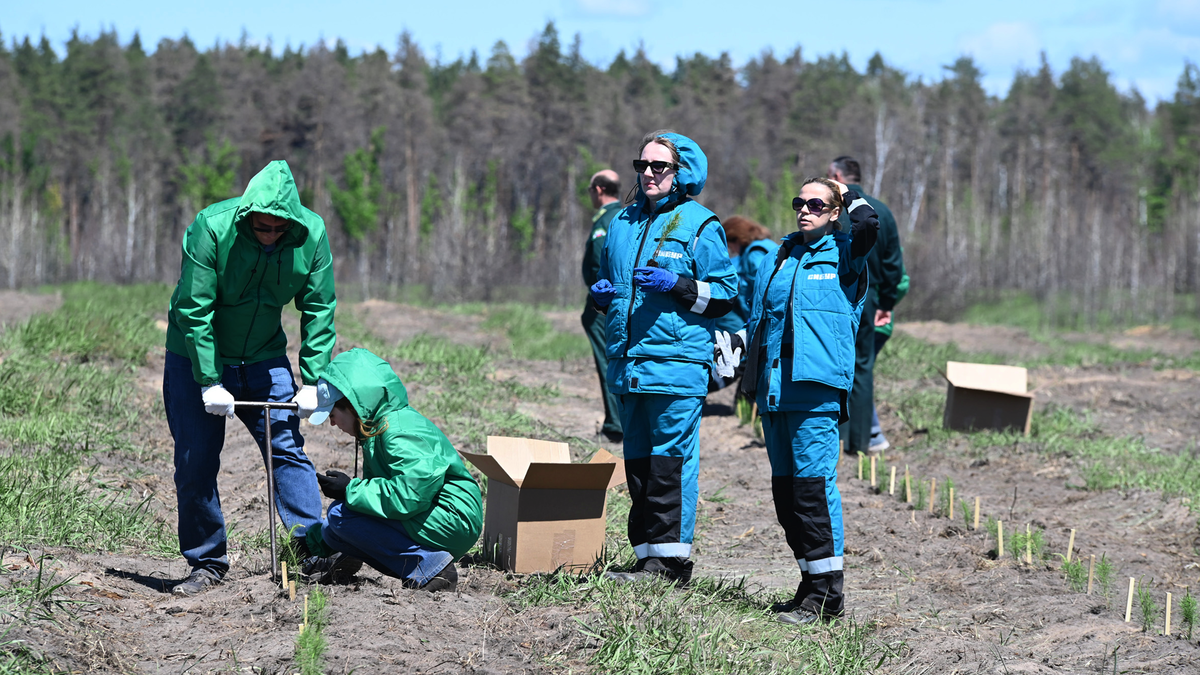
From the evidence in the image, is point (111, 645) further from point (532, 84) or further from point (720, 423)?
point (532, 84)

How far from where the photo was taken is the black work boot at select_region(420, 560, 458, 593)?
4.03 m

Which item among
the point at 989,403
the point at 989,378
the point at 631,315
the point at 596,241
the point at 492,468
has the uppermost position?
the point at 596,241

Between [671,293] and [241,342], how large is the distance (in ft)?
5.39

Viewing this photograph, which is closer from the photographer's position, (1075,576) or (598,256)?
(1075,576)

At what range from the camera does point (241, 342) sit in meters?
4.18

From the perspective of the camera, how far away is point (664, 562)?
14.3 ft

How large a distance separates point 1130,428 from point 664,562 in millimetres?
7234

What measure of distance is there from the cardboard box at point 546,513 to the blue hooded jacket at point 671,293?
1.35 ft

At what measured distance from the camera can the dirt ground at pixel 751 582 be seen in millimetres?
3455

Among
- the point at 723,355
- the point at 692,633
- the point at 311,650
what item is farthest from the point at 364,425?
the point at 723,355

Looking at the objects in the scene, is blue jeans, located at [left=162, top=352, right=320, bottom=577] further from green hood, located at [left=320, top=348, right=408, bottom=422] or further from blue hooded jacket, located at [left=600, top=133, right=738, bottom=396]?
blue hooded jacket, located at [left=600, top=133, right=738, bottom=396]

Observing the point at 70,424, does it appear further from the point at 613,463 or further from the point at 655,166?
the point at 655,166

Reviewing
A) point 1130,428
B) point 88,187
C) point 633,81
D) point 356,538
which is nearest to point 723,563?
point 356,538

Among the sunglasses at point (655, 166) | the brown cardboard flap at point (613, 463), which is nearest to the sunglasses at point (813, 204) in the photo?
the sunglasses at point (655, 166)
